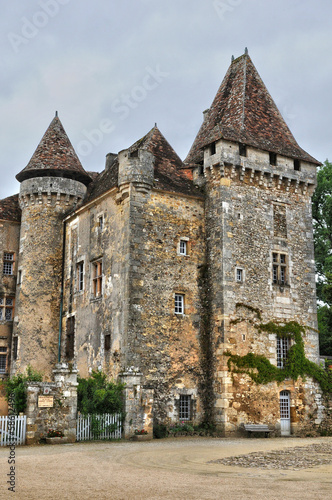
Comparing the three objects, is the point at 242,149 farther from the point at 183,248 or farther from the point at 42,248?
the point at 42,248

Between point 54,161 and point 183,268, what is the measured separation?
9.11 meters

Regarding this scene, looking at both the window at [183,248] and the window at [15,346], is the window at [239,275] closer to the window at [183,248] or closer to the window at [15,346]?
the window at [183,248]

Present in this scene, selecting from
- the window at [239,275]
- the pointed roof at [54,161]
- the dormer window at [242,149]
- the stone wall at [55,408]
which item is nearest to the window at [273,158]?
the dormer window at [242,149]

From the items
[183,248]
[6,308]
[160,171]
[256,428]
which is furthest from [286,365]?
[6,308]

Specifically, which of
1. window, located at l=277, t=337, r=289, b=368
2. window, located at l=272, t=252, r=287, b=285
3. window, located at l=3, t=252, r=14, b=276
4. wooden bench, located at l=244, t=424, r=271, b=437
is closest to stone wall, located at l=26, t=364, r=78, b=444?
wooden bench, located at l=244, t=424, r=271, b=437

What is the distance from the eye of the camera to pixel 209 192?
81.6 feet

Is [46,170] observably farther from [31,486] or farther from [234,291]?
[31,486]

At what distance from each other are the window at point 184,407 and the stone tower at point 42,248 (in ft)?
23.2

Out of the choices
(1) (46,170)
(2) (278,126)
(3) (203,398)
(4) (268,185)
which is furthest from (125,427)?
(2) (278,126)

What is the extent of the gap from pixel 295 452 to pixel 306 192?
14.2 metres

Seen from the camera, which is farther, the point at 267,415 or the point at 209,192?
the point at 209,192

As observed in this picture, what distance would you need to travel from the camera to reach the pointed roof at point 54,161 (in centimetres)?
2802

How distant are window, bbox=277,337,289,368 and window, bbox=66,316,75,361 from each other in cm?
896

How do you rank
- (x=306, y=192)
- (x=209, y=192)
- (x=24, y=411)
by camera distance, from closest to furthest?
1. (x=24, y=411)
2. (x=209, y=192)
3. (x=306, y=192)
